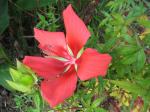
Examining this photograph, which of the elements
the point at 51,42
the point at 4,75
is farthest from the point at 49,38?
the point at 4,75

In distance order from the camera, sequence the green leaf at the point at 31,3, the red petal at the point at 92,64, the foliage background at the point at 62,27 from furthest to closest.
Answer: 1. the green leaf at the point at 31,3
2. the foliage background at the point at 62,27
3. the red petal at the point at 92,64

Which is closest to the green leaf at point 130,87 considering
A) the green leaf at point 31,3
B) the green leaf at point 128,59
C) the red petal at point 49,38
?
the green leaf at point 128,59

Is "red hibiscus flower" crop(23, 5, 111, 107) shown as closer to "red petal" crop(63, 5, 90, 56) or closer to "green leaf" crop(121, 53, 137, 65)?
"red petal" crop(63, 5, 90, 56)

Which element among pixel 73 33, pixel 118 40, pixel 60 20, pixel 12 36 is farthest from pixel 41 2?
pixel 73 33

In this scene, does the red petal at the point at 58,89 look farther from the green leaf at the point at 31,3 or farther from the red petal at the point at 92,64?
the green leaf at the point at 31,3

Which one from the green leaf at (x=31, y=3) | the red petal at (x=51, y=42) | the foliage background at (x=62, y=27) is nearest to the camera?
the red petal at (x=51, y=42)

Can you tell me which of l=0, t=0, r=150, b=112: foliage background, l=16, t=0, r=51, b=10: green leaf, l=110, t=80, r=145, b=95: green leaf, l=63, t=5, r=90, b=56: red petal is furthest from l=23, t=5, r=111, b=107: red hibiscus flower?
l=16, t=0, r=51, b=10: green leaf
